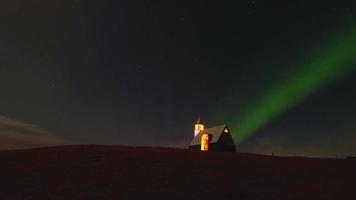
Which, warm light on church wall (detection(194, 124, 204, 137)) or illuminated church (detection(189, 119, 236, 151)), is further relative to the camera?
warm light on church wall (detection(194, 124, 204, 137))

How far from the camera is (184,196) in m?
17.3

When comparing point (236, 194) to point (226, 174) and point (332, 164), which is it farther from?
point (332, 164)

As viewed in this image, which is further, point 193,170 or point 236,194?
point 193,170

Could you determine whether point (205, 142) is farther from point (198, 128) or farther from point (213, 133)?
point (198, 128)

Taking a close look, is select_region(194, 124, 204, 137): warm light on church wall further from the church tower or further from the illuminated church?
the illuminated church

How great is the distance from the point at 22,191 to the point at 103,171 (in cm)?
609

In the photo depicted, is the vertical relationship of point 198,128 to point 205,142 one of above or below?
above

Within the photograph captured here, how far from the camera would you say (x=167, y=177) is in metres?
21.9

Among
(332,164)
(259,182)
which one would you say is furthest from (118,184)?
(332,164)

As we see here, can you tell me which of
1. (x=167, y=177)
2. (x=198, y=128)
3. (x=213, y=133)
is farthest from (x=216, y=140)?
(x=167, y=177)

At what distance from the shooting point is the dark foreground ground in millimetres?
17938

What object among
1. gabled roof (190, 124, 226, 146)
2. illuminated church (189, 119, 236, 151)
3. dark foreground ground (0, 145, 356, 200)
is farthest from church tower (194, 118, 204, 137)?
dark foreground ground (0, 145, 356, 200)

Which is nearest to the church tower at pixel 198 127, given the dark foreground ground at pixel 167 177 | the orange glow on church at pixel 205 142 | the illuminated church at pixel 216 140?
the illuminated church at pixel 216 140

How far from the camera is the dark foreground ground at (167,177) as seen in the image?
17938 mm
